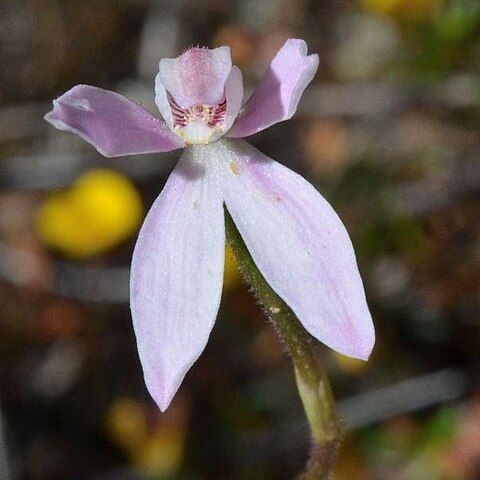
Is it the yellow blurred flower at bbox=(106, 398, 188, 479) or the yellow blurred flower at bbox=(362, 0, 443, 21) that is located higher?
the yellow blurred flower at bbox=(362, 0, 443, 21)

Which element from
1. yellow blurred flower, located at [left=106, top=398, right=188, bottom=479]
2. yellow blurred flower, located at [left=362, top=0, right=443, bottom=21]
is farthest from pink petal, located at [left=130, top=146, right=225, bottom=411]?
yellow blurred flower, located at [left=362, top=0, right=443, bottom=21]

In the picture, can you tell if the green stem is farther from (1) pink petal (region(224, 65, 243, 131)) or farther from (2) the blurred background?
(2) the blurred background

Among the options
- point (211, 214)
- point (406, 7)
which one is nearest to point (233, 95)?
point (211, 214)

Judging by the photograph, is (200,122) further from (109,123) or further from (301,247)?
(301,247)

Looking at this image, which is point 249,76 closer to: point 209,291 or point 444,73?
point 444,73

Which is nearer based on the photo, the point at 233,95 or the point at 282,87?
the point at 282,87

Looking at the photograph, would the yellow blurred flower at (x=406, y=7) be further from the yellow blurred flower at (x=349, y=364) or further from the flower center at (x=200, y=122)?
the flower center at (x=200, y=122)

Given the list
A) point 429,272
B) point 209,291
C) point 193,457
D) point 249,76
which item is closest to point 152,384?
point 209,291
